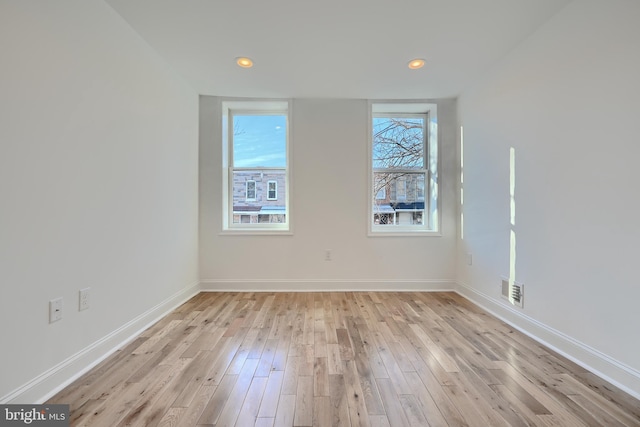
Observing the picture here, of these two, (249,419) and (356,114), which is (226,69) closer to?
(356,114)

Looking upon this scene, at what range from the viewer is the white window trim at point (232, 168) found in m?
3.36

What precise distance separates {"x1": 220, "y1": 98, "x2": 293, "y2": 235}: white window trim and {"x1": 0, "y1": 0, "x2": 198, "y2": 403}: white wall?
869mm

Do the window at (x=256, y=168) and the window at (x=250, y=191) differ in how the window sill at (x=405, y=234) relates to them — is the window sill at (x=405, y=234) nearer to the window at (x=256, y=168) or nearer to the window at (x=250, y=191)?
the window at (x=256, y=168)

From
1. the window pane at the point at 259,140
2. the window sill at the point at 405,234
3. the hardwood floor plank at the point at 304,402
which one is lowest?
the hardwood floor plank at the point at 304,402

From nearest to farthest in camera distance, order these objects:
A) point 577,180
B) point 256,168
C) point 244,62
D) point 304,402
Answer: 1. point 304,402
2. point 577,180
3. point 244,62
4. point 256,168

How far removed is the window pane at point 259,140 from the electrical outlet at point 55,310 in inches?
92.3

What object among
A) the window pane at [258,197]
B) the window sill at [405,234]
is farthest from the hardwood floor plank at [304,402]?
the window pane at [258,197]

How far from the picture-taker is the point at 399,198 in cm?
357

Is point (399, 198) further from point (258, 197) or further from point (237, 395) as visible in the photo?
point (237, 395)

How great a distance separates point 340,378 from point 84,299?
1.70m

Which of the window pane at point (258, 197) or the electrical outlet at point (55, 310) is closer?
the electrical outlet at point (55, 310)

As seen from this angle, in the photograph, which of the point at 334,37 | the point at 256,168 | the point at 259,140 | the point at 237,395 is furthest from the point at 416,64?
the point at 237,395

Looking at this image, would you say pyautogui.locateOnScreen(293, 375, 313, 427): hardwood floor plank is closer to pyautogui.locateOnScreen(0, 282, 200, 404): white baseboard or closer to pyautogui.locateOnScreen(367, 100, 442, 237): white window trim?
pyautogui.locateOnScreen(0, 282, 200, 404): white baseboard

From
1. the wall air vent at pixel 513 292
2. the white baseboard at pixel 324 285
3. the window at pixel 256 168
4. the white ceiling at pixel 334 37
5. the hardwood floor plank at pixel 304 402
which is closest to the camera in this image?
the hardwood floor plank at pixel 304 402
